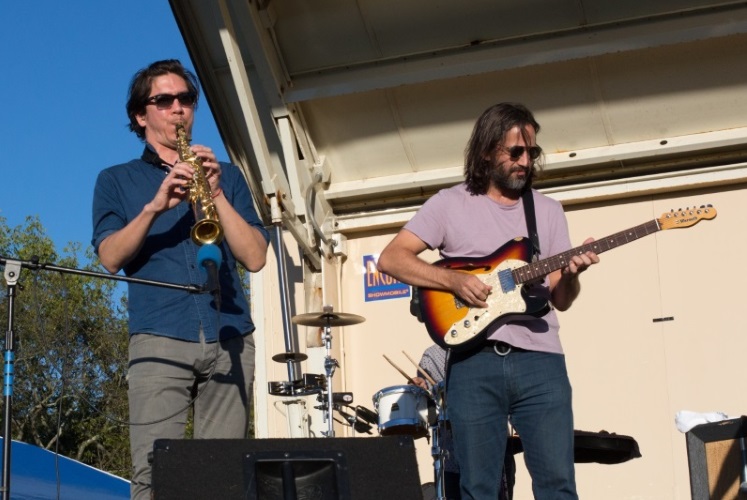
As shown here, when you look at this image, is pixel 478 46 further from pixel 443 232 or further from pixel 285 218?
pixel 443 232

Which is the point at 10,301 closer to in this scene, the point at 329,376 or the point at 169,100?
the point at 169,100

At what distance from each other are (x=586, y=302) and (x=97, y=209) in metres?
4.45

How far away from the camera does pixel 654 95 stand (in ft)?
22.8

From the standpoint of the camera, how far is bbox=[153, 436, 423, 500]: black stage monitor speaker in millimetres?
2840

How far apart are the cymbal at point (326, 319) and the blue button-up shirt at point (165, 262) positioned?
10.0 ft

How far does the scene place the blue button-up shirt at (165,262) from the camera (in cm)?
344

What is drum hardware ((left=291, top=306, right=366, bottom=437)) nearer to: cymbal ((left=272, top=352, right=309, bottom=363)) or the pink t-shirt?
cymbal ((left=272, top=352, right=309, bottom=363))

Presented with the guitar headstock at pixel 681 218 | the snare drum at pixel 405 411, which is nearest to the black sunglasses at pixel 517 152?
the guitar headstock at pixel 681 218

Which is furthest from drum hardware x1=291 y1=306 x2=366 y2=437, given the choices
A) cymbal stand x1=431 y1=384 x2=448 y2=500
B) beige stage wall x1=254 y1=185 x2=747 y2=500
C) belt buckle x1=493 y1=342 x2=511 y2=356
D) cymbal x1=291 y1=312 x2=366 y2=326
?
belt buckle x1=493 y1=342 x2=511 y2=356

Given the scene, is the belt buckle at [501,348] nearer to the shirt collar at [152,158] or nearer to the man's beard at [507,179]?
the man's beard at [507,179]

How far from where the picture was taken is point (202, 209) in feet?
11.2

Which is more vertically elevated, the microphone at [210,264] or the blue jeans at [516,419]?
the microphone at [210,264]

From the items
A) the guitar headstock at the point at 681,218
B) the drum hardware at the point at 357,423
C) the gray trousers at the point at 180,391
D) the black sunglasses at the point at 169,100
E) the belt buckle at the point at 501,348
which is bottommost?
the gray trousers at the point at 180,391

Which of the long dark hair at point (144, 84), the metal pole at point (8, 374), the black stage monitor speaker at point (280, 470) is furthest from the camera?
the long dark hair at point (144, 84)
